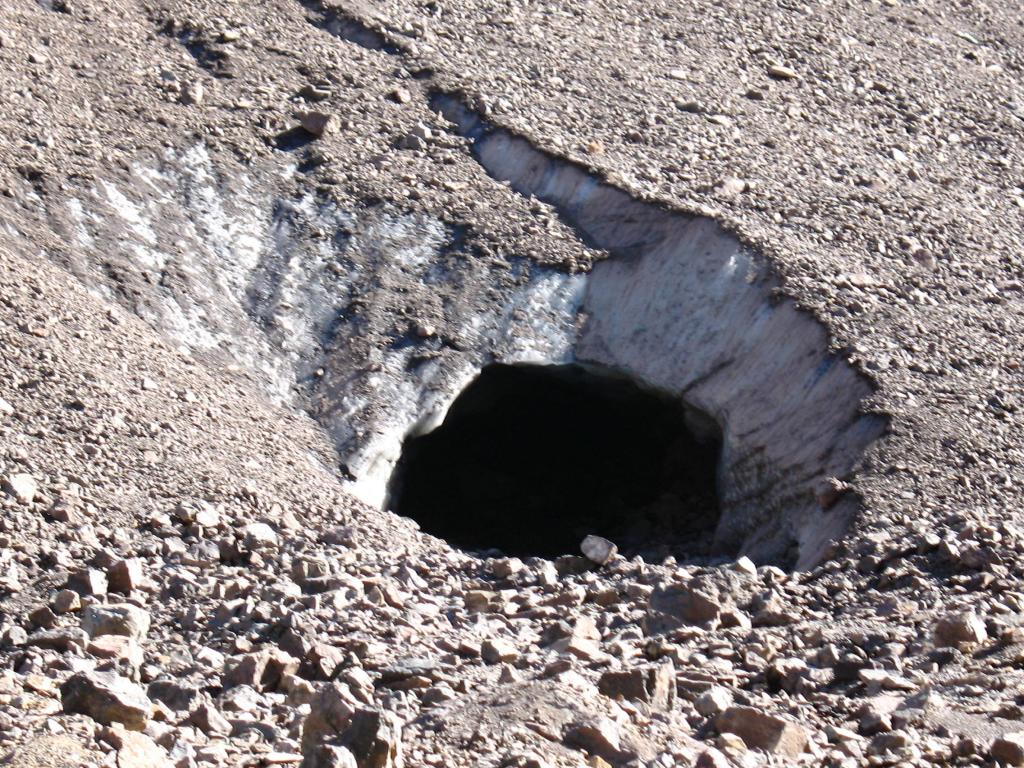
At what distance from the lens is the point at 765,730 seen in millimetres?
5156

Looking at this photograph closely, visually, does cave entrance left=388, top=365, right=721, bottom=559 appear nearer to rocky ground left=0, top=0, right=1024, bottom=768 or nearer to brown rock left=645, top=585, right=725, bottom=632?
rocky ground left=0, top=0, right=1024, bottom=768

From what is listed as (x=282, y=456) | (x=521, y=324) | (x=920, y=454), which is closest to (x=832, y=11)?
(x=521, y=324)

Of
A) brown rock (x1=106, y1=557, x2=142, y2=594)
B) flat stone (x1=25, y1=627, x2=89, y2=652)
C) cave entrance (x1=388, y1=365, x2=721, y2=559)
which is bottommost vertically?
cave entrance (x1=388, y1=365, x2=721, y2=559)

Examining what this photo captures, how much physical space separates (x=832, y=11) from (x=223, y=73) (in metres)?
5.37

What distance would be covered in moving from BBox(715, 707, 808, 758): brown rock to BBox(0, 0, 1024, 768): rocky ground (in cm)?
1

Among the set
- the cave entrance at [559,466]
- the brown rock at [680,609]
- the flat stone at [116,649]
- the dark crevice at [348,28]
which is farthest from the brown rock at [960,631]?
the dark crevice at [348,28]

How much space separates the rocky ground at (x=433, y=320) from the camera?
5160mm

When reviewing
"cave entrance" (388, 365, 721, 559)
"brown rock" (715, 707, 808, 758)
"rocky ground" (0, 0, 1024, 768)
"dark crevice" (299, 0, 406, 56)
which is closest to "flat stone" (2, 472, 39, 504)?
"rocky ground" (0, 0, 1024, 768)

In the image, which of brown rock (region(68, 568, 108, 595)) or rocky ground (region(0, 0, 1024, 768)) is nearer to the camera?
rocky ground (region(0, 0, 1024, 768))

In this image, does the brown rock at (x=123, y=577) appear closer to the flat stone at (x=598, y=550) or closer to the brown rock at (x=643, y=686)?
the brown rock at (x=643, y=686)

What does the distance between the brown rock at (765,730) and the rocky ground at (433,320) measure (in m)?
0.01

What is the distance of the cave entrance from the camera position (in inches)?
393

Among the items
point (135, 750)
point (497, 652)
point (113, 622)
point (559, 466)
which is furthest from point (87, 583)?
point (559, 466)

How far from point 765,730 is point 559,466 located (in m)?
5.96
